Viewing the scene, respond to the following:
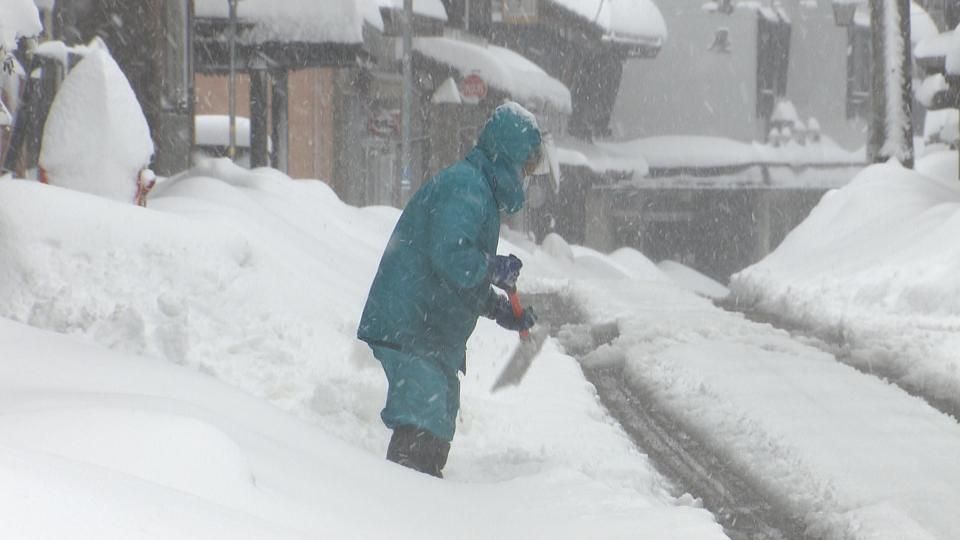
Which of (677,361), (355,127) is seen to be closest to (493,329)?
(677,361)

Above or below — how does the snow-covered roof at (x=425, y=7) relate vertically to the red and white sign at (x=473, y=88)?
above

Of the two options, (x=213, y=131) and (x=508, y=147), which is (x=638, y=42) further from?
(x=508, y=147)

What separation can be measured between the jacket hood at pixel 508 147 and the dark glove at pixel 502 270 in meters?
0.24

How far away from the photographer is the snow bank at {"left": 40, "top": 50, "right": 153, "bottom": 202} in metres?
9.52

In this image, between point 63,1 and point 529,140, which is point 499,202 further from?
point 63,1

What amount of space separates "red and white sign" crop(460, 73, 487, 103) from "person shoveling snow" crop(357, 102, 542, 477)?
2233 cm

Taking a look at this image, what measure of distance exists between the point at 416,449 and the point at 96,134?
539cm

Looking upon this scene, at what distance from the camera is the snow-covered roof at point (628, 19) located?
36.2 metres

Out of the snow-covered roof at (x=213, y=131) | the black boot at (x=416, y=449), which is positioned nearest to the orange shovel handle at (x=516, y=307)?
the black boot at (x=416, y=449)

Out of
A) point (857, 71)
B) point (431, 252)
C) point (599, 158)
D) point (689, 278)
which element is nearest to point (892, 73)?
point (689, 278)

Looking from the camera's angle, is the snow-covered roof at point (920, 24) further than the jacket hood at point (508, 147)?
Yes

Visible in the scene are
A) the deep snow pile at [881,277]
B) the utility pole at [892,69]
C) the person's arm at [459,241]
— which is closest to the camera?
the person's arm at [459,241]

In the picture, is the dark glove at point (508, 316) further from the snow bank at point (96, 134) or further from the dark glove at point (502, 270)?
the snow bank at point (96, 134)

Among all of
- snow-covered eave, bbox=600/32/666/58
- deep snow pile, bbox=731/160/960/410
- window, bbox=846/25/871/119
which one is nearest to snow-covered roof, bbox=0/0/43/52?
deep snow pile, bbox=731/160/960/410
